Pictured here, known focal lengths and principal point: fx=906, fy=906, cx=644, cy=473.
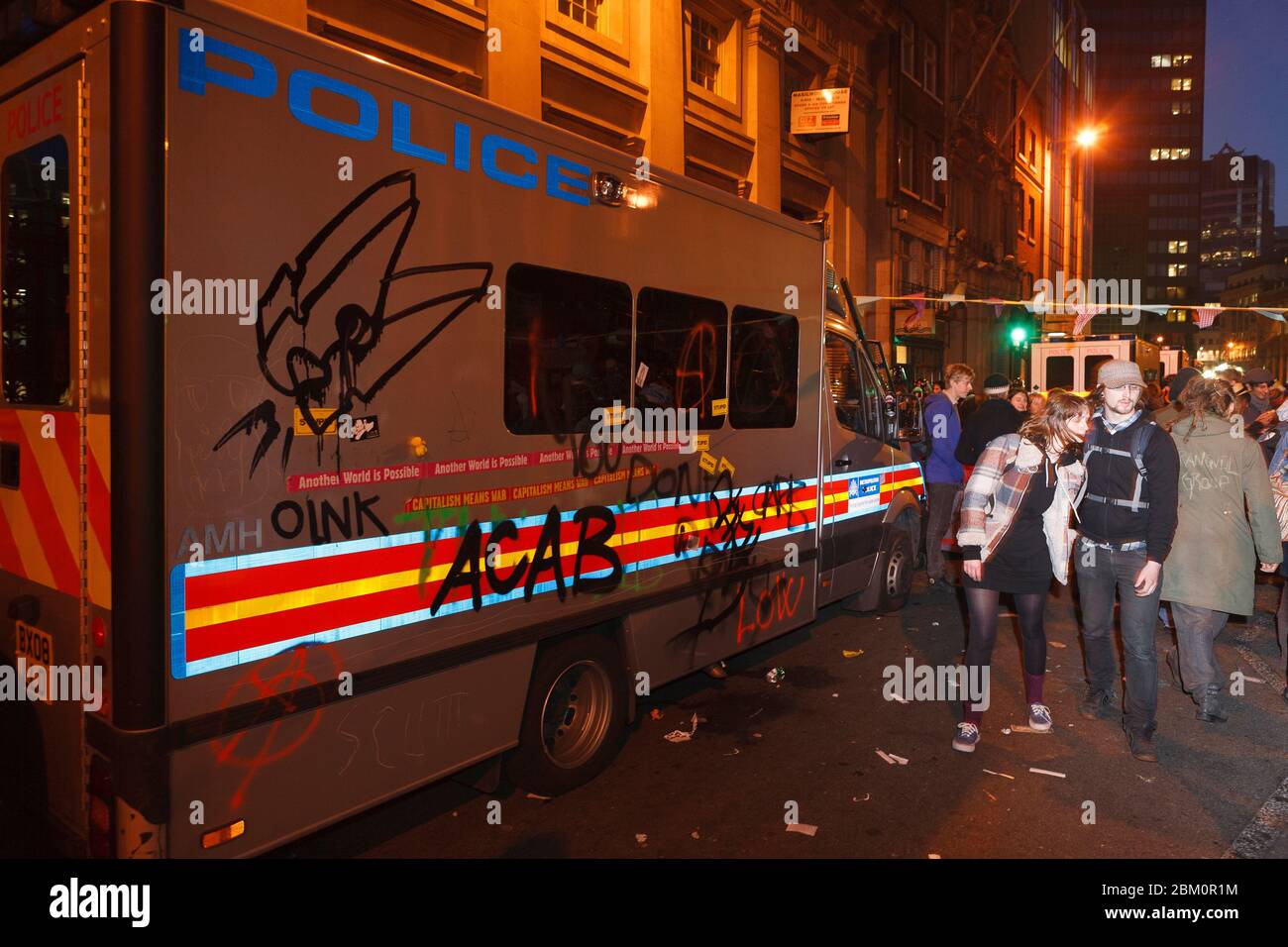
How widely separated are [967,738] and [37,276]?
4.90 m

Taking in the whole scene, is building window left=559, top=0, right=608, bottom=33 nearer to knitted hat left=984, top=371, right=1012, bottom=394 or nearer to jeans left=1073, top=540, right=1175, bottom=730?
knitted hat left=984, top=371, right=1012, bottom=394

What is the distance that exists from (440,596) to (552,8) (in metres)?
10.4

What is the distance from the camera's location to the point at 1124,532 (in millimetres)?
5016

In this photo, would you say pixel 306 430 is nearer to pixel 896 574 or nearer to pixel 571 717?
pixel 571 717

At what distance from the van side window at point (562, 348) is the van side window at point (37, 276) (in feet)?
5.26

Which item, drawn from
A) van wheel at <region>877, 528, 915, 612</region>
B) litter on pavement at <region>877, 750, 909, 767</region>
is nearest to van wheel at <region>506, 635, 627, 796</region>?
litter on pavement at <region>877, 750, 909, 767</region>

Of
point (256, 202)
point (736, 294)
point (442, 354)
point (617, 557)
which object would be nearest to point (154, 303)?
point (256, 202)

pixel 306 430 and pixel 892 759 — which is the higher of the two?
pixel 306 430

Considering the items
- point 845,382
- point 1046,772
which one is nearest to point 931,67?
point 845,382

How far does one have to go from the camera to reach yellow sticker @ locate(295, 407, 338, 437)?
315 cm

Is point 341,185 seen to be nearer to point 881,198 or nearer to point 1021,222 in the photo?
point 881,198

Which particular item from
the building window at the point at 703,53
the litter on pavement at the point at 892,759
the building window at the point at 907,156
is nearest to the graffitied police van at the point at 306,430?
the litter on pavement at the point at 892,759

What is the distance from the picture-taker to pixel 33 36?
3.13m

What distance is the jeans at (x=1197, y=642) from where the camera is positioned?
5.51 meters
